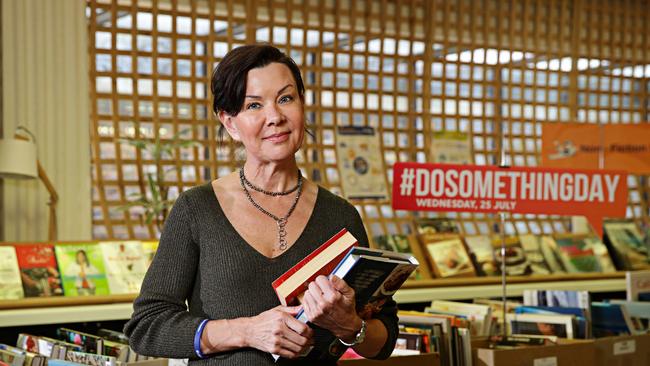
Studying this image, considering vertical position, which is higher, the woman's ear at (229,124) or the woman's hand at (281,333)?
the woman's ear at (229,124)

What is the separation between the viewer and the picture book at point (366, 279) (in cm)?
191

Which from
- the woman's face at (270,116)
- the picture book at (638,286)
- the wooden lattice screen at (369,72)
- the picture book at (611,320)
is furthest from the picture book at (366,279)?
the wooden lattice screen at (369,72)

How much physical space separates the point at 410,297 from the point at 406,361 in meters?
1.52

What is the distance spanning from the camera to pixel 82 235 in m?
5.48

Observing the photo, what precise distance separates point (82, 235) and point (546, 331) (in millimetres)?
2893

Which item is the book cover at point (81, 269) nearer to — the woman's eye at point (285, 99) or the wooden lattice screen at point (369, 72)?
the wooden lattice screen at point (369, 72)

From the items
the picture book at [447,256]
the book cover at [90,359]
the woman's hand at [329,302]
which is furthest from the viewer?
the picture book at [447,256]

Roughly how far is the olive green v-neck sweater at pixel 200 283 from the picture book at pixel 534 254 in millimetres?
3728

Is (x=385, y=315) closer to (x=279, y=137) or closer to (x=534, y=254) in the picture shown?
(x=279, y=137)

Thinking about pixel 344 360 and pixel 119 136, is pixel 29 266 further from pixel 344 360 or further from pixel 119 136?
pixel 119 136

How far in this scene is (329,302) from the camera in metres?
1.90

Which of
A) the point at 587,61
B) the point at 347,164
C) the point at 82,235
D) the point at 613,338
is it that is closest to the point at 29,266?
the point at 82,235

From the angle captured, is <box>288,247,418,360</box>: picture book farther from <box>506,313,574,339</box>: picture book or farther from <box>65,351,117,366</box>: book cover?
<box>506,313,574,339</box>: picture book

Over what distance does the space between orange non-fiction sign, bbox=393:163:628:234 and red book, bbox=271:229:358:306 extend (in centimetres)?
180
